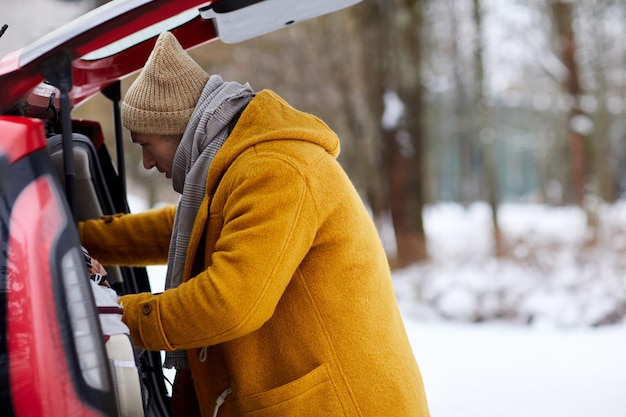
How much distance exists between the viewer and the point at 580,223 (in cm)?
1095

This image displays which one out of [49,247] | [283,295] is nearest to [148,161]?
[283,295]

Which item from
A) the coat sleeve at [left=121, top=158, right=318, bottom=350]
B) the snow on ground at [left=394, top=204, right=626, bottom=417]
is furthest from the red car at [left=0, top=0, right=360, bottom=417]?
the snow on ground at [left=394, top=204, right=626, bottom=417]

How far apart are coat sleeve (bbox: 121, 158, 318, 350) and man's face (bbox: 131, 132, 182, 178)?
34 centimetres

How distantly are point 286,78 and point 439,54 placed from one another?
6941 mm

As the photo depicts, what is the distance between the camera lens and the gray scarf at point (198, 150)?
1.93 m

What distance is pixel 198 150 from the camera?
6.45ft

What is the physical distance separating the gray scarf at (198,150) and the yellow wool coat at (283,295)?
2.7 inches

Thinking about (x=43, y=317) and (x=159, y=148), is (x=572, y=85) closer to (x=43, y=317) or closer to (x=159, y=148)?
(x=159, y=148)

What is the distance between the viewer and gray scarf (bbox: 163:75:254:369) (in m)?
1.93

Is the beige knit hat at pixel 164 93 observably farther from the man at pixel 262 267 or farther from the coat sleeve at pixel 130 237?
the coat sleeve at pixel 130 237

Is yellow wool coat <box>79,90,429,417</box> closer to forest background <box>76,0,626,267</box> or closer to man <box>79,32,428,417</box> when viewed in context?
man <box>79,32,428,417</box>

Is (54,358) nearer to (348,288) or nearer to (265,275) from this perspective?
(265,275)

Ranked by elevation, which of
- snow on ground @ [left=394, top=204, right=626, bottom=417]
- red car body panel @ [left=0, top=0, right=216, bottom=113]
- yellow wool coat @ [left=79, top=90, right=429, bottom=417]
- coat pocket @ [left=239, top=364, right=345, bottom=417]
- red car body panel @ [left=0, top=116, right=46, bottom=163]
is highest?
red car body panel @ [left=0, top=0, right=216, bottom=113]

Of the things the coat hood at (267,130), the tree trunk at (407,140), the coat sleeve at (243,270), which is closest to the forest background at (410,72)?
the tree trunk at (407,140)
